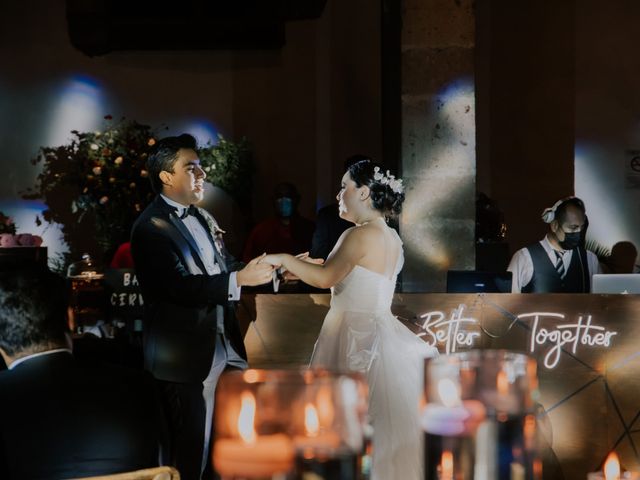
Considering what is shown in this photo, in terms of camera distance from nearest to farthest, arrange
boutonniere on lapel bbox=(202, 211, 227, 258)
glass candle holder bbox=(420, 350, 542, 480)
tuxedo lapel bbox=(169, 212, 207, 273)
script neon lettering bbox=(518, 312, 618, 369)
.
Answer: glass candle holder bbox=(420, 350, 542, 480) → tuxedo lapel bbox=(169, 212, 207, 273) → boutonniere on lapel bbox=(202, 211, 227, 258) → script neon lettering bbox=(518, 312, 618, 369)

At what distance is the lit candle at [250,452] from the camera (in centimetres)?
77

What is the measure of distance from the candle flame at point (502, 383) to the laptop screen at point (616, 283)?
157 inches

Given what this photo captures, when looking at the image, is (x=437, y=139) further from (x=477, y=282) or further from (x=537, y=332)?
(x=537, y=332)

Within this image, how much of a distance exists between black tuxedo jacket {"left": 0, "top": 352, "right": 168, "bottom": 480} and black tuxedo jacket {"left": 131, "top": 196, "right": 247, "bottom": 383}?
1.61 meters

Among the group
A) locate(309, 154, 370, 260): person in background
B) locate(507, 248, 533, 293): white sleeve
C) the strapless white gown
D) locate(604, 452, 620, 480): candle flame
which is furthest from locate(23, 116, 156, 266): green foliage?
locate(604, 452, 620, 480): candle flame

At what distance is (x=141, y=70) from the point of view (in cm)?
925

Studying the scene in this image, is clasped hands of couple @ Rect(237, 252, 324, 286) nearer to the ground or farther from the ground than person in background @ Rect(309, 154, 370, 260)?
nearer to the ground

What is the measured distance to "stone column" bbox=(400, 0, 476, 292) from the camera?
5375 millimetres

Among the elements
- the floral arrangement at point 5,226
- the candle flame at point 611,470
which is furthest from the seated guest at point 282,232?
the candle flame at point 611,470

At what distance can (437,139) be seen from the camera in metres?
5.44

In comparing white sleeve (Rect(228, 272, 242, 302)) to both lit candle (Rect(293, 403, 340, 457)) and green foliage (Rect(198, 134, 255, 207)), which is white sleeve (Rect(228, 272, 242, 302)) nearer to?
lit candle (Rect(293, 403, 340, 457))

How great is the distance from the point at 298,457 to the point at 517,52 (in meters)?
8.12

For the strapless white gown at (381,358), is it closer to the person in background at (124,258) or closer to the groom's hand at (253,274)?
the groom's hand at (253,274)

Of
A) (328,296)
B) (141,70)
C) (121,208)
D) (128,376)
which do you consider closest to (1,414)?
(128,376)
